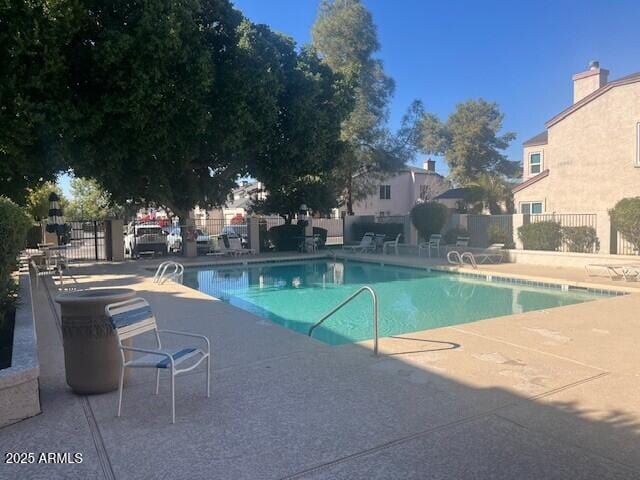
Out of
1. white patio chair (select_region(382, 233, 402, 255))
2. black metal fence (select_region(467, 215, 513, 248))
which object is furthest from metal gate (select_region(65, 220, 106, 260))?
black metal fence (select_region(467, 215, 513, 248))

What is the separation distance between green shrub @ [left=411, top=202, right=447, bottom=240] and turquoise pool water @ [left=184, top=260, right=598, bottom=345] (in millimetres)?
4726

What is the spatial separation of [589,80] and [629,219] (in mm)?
11790

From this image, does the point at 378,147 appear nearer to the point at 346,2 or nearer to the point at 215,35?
the point at 346,2

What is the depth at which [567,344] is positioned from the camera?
6656mm

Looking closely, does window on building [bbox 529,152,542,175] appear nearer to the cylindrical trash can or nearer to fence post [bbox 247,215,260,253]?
fence post [bbox 247,215,260,253]

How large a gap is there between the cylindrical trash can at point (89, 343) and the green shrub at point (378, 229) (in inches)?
847

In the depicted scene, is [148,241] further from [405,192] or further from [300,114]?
[405,192]

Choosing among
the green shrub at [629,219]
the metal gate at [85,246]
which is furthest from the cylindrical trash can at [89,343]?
the green shrub at [629,219]

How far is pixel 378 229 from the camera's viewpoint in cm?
2769

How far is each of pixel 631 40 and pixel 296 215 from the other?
1707 centimetres

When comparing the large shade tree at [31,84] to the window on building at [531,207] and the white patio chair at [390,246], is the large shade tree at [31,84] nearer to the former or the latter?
the white patio chair at [390,246]

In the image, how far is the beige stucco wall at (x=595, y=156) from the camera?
2044 centimetres

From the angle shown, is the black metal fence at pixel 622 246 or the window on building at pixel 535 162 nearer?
the black metal fence at pixel 622 246

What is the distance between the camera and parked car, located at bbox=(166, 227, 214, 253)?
25.2 meters
